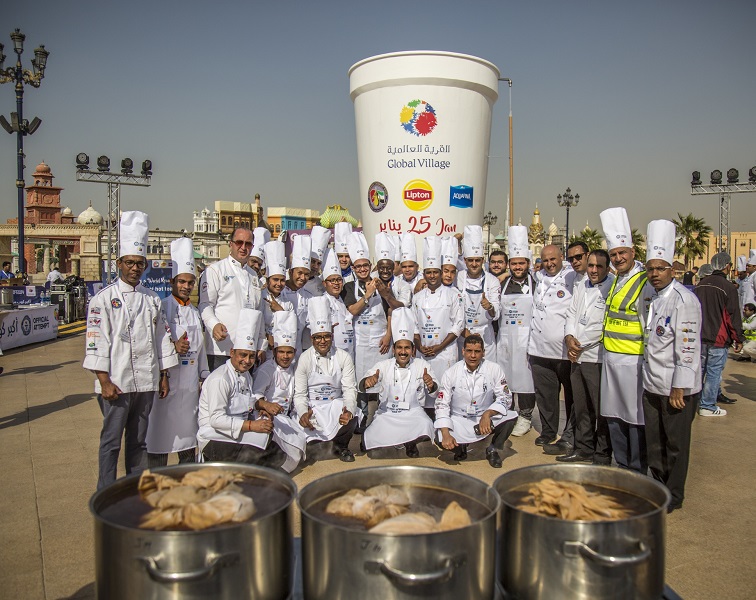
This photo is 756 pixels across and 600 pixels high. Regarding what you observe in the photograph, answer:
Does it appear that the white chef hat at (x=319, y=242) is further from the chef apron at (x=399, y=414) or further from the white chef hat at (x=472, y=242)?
the chef apron at (x=399, y=414)

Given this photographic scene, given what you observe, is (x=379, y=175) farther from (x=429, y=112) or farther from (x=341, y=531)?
(x=341, y=531)

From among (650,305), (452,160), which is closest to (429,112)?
(452,160)

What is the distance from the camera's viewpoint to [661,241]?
4.09 meters

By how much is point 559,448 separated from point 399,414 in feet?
4.76

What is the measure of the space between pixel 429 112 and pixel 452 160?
0.67m

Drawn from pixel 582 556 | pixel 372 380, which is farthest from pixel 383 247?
pixel 582 556

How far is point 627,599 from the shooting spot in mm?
1920

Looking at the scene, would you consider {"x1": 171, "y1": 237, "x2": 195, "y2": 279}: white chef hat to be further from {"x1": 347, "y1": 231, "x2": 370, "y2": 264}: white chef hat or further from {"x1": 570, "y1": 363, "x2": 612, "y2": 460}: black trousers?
{"x1": 570, "y1": 363, "x2": 612, "y2": 460}: black trousers

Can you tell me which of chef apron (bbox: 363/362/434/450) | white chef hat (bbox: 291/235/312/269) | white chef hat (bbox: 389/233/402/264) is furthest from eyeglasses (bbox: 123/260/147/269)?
white chef hat (bbox: 389/233/402/264)

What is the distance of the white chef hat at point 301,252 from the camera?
5.93 meters

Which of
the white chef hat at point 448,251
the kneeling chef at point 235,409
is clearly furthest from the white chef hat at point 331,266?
the kneeling chef at point 235,409

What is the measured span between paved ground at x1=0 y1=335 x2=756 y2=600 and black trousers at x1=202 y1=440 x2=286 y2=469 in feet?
1.02

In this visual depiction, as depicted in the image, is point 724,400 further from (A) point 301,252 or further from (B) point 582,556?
(B) point 582,556

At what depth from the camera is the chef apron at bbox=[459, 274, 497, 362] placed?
6.30 m
